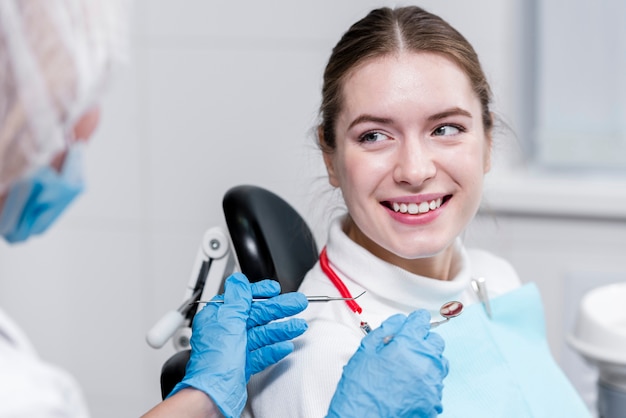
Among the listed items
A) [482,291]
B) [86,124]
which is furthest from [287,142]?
[86,124]

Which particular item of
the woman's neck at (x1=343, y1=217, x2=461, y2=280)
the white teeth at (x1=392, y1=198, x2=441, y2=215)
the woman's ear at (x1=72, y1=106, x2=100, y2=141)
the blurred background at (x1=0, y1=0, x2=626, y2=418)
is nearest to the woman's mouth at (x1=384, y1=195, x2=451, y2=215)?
the white teeth at (x1=392, y1=198, x2=441, y2=215)

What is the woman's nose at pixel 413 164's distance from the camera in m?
1.36

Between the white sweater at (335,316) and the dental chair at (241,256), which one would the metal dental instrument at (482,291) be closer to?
the white sweater at (335,316)

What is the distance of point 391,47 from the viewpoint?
1.41m

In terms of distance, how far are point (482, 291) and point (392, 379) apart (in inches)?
15.8

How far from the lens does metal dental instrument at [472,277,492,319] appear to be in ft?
5.01

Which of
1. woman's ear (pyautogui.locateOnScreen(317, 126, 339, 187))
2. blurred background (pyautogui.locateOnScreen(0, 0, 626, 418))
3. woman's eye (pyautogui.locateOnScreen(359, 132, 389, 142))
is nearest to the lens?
woman's eye (pyautogui.locateOnScreen(359, 132, 389, 142))

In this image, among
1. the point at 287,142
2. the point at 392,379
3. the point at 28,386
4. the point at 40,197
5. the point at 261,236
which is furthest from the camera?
the point at 287,142

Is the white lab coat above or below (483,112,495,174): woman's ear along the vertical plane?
below

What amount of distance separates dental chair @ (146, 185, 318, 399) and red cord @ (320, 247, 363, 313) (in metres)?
0.08

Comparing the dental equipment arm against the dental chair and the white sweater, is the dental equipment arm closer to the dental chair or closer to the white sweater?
the dental chair

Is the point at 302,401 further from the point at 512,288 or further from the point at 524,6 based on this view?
the point at 524,6

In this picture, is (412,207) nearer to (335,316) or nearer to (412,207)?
(412,207)

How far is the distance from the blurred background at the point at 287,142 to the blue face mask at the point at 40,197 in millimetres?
1389
